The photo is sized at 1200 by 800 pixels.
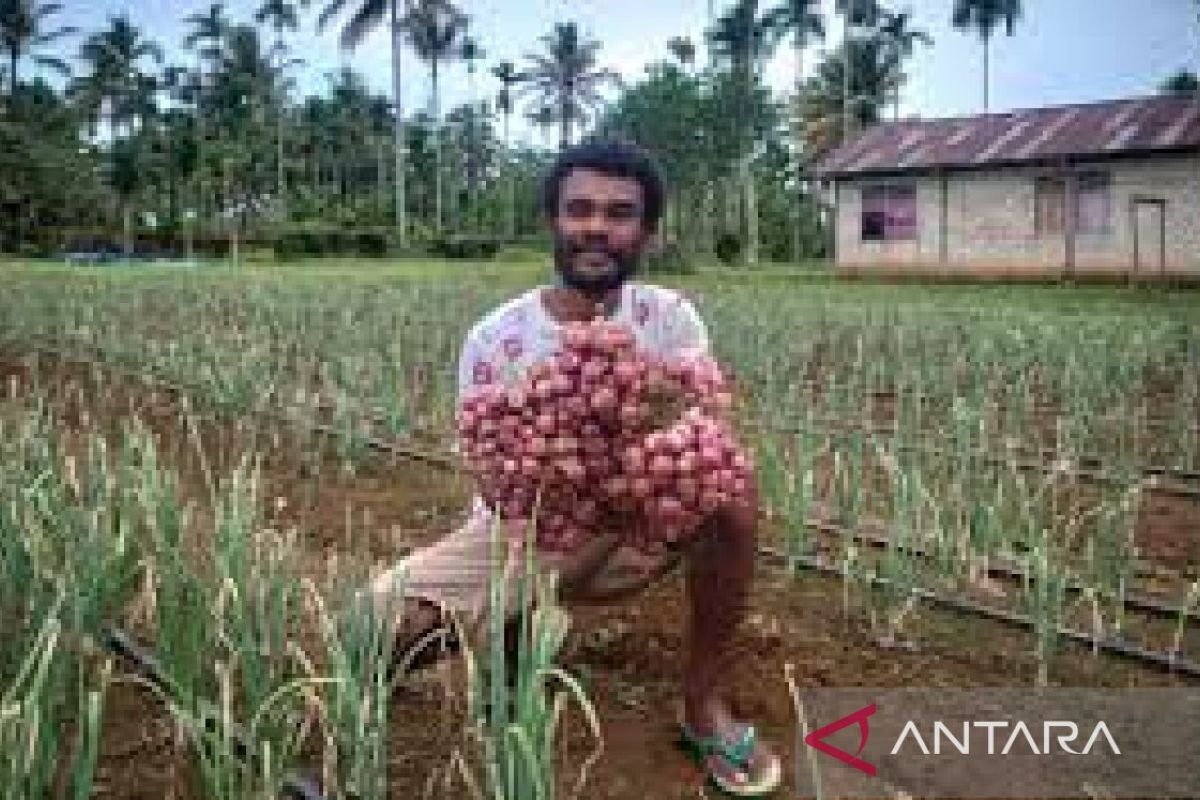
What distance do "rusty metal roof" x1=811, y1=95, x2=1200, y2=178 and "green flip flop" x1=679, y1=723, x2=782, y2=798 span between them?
1748 cm

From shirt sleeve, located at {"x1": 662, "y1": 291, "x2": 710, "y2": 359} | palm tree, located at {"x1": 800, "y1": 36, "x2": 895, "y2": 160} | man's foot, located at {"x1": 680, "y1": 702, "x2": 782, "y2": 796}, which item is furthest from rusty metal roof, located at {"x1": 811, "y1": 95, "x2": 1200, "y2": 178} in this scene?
man's foot, located at {"x1": 680, "y1": 702, "x2": 782, "y2": 796}

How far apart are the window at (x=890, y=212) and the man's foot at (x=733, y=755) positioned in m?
19.8

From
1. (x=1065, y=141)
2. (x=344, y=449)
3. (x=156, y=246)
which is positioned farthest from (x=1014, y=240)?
(x=156, y=246)

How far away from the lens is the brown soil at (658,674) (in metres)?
2.43

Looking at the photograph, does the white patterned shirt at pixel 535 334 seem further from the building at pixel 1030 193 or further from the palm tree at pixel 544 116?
the palm tree at pixel 544 116

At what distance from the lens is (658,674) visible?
116 inches

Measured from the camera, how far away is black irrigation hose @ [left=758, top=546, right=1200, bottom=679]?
2.94m

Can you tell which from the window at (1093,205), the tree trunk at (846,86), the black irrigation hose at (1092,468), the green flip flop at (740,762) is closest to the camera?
the green flip flop at (740,762)

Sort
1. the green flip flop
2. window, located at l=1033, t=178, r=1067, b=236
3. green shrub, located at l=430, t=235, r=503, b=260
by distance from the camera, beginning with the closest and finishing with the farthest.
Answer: the green flip flop, window, located at l=1033, t=178, r=1067, b=236, green shrub, located at l=430, t=235, r=503, b=260

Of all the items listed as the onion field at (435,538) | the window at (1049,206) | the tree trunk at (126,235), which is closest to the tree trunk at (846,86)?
the window at (1049,206)

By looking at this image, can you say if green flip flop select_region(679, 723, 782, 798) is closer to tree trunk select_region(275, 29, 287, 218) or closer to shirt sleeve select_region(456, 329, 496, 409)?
shirt sleeve select_region(456, 329, 496, 409)

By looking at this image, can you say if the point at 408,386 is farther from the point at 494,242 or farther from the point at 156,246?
the point at 156,246

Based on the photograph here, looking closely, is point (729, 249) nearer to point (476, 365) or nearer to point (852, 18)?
point (852, 18)

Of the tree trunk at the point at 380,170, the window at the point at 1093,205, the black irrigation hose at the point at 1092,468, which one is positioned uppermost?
the tree trunk at the point at 380,170
